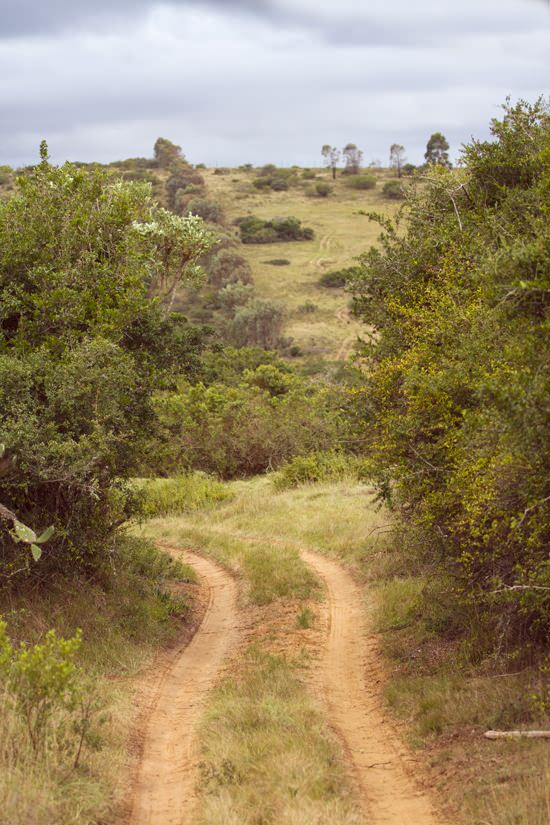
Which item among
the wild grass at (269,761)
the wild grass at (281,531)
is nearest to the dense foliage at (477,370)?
the wild grass at (269,761)

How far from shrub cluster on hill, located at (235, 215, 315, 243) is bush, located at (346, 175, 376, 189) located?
18.1 meters

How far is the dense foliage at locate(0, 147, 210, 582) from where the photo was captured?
34.1ft

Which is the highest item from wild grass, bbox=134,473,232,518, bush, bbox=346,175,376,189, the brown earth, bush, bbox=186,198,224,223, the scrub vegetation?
bush, bbox=346,175,376,189

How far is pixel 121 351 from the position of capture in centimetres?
1186

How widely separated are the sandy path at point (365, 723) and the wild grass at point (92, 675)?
6.95ft

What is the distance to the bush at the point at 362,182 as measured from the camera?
10006cm

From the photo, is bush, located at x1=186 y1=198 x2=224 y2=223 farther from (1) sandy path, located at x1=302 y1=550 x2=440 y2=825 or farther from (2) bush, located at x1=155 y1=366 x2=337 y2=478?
(1) sandy path, located at x1=302 y1=550 x2=440 y2=825

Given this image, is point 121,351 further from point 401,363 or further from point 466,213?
point 466,213

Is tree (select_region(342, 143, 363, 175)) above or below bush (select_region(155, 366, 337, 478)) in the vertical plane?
above

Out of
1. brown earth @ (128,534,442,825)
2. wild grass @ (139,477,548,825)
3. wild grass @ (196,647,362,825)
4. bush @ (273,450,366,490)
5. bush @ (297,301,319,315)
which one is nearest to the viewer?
wild grass @ (196,647,362,825)

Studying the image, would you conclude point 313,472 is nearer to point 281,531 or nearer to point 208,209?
point 281,531

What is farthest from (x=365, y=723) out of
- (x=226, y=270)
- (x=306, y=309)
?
(x=226, y=270)

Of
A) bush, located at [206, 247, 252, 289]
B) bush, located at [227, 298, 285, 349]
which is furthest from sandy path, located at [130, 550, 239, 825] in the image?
bush, located at [206, 247, 252, 289]

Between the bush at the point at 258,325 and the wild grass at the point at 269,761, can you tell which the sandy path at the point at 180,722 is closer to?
the wild grass at the point at 269,761
